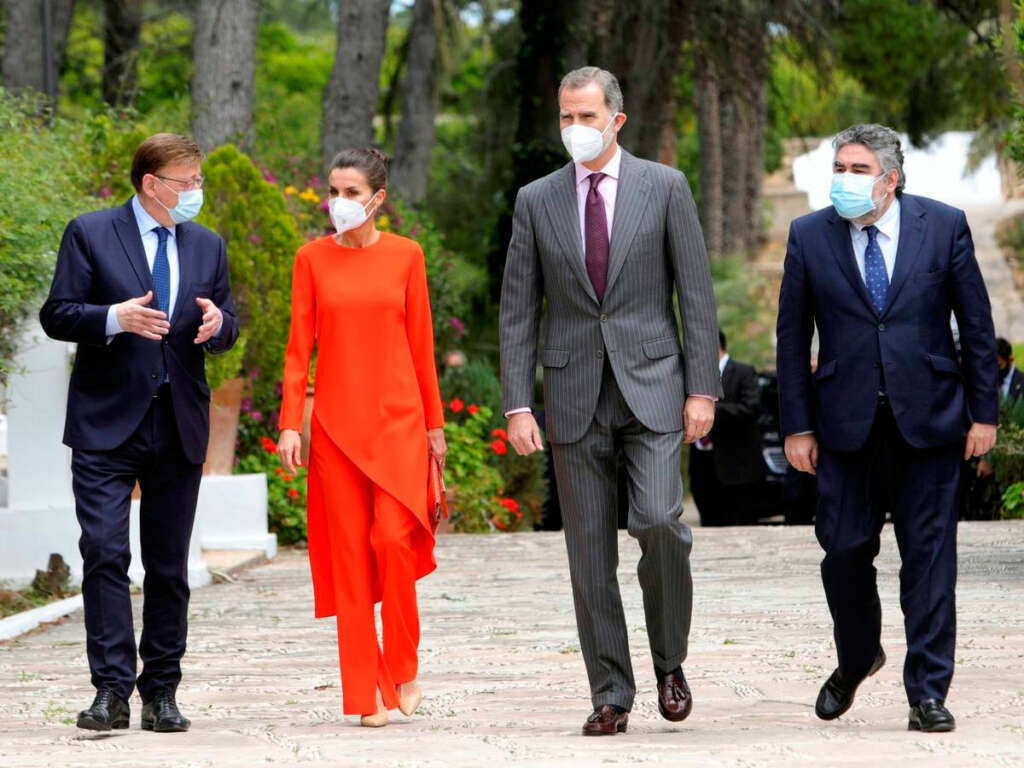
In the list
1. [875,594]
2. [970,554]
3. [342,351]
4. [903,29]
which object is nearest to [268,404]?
[970,554]

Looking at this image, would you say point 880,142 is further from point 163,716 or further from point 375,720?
point 163,716

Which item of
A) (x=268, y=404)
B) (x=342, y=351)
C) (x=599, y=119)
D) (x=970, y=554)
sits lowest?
(x=970, y=554)

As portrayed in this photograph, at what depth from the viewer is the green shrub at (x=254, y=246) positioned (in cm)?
1262

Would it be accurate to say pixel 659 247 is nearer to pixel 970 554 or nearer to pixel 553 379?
pixel 553 379

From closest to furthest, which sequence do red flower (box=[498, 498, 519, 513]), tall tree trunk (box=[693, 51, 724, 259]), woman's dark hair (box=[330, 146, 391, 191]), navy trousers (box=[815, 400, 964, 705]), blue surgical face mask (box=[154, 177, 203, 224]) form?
navy trousers (box=[815, 400, 964, 705]), blue surgical face mask (box=[154, 177, 203, 224]), woman's dark hair (box=[330, 146, 391, 191]), red flower (box=[498, 498, 519, 513]), tall tree trunk (box=[693, 51, 724, 259])

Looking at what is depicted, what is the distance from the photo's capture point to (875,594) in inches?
233

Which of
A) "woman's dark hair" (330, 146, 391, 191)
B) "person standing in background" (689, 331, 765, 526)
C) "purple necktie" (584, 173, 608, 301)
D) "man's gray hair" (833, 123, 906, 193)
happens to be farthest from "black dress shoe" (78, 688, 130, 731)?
"person standing in background" (689, 331, 765, 526)

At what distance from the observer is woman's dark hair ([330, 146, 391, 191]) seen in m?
6.45

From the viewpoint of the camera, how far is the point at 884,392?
5.79 meters

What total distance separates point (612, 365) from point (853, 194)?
0.93 metres

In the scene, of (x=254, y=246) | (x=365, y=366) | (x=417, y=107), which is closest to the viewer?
(x=365, y=366)

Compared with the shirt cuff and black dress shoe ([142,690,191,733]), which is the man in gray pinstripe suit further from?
black dress shoe ([142,690,191,733])

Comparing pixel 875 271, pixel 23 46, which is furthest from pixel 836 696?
pixel 23 46

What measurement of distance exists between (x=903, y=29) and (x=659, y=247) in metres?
18.0
